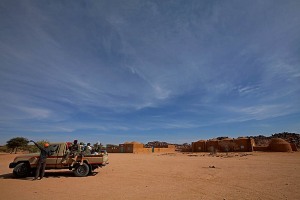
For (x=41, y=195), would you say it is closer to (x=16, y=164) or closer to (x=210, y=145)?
(x=16, y=164)

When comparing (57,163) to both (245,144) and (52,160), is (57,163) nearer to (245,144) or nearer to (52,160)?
(52,160)

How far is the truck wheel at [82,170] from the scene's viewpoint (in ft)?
43.0

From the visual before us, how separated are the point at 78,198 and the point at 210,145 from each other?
60997mm

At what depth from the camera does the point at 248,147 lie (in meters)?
55.2

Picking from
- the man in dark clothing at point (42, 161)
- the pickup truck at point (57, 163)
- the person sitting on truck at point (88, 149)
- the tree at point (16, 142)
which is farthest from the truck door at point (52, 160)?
the tree at point (16, 142)

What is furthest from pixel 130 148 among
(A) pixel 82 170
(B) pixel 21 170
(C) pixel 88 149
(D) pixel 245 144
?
(B) pixel 21 170

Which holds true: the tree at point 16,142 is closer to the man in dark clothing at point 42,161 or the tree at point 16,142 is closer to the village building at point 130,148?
the village building at point 130,148

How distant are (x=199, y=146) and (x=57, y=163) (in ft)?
197

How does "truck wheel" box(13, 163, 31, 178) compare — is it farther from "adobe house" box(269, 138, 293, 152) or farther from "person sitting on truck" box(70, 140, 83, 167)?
"adobe house" box(269, 138, 293, 152)

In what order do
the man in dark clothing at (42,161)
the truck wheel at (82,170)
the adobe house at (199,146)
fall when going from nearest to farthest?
the man in dark clothing at (42,161) → the truck wheel at (82,170) → the adobe house at (199,146)

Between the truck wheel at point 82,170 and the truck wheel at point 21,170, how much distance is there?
2.70 m

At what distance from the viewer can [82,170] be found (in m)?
13.2

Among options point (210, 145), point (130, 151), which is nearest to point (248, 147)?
point (210, 145)

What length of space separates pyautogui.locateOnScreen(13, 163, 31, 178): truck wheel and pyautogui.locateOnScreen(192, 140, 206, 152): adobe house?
195 ft
